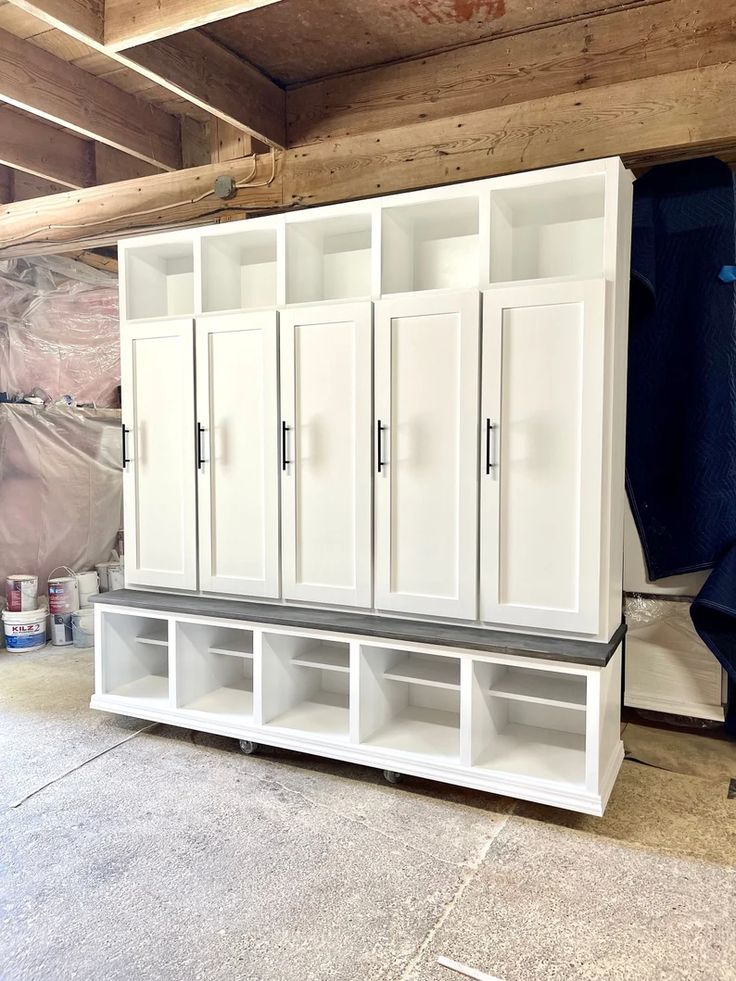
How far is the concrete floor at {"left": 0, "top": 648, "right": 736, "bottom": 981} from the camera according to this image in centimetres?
169

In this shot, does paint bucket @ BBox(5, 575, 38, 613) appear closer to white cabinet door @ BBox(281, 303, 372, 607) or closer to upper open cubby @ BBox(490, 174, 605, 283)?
white cabinet door @ BBox(281, 303, 372, 607)

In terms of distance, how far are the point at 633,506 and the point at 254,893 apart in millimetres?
2001

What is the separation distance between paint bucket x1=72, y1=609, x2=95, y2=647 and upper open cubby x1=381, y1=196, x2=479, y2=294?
2.87 m

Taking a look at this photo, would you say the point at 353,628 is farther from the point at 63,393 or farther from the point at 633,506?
the point at 63,393

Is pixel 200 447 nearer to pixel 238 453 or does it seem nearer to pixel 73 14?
pixel 238 453

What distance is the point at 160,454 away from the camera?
3143mm

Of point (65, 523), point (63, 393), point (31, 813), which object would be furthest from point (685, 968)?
point (63, 393)

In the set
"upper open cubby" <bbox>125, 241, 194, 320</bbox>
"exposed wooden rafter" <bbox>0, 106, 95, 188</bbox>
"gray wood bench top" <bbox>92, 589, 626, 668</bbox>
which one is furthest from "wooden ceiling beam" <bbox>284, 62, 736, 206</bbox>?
"gray wood bench top" <bbox>92, 589, 626, 668</bbox>

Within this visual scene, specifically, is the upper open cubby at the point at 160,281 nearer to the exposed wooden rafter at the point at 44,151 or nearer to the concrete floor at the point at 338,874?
the exposed wooden rafter at the point at 44,151

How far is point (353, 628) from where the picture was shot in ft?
8.46

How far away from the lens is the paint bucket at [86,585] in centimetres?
453

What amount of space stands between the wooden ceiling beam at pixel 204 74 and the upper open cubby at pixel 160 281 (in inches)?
22.8

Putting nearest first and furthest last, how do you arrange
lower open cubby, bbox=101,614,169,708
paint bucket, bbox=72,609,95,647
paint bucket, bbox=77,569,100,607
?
lower open cubby, bbox=101,614,169,708 < paint bucket, bbox=72,609,95,647 < paint bucket, bbox=77,569,100,607

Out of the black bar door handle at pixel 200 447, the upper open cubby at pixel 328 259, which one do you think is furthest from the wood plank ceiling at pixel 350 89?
the black bar door handle at pixel 200 447
